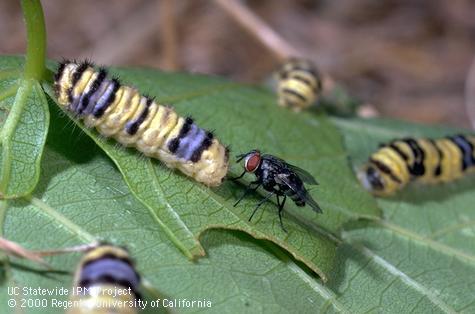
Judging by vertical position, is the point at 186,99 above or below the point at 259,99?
below

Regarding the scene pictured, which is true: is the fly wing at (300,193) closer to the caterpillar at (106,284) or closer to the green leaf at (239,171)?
the green leaf at (239,171)

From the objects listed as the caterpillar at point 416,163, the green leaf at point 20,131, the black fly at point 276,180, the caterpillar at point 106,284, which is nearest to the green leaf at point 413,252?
the caterpillar at point 416,163

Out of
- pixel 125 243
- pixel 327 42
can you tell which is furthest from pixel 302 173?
pixel 327 42

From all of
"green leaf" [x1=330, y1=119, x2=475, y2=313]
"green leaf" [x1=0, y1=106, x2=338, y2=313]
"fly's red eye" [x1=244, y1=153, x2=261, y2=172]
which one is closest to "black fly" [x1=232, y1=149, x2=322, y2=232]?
"fly's red eye" [x1=244, y1=153, x2=261, y2=172]

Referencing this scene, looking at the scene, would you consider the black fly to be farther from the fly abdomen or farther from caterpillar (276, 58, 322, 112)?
caterpillar (276, 58, 322, 112)

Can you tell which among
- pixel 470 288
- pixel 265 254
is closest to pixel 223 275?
pixel 265 254

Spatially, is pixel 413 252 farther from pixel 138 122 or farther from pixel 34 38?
pixel 34 38

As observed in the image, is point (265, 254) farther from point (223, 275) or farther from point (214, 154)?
point (214, 154)
